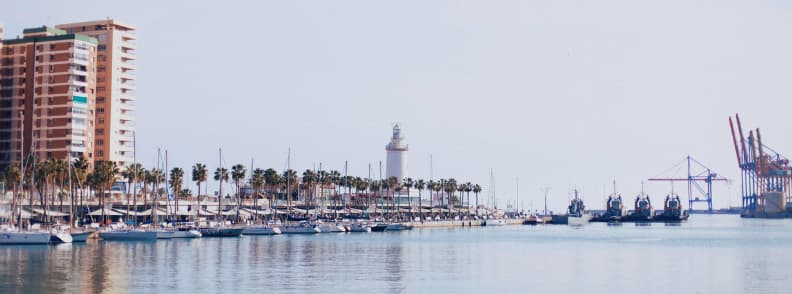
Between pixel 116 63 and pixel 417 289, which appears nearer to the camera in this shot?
pixel 417 289

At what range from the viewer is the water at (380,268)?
5819 centimetres

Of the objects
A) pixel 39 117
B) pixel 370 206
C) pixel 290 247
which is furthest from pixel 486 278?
pixel 370 206

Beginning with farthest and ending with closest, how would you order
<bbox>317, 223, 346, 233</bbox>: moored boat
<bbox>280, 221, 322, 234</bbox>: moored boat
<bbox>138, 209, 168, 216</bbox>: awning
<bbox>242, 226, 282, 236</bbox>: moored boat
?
<bbox>317, 223, 346, 233</bbox>: moored boat
<bbox>280, 221, 322, 234</bbox>: moored boat
<bbox>242, 226, 282, 236</bbox>: moored boat
<bbox>138, 209, 168, 216</bbox>: awning

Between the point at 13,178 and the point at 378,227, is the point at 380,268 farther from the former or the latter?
the point at 378,227

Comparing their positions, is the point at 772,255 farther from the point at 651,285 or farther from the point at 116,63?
the point at 116,63

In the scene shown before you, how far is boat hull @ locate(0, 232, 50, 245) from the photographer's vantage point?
9194 centimetres

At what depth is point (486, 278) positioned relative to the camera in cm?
6544

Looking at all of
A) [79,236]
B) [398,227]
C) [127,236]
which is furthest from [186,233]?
[398,227]

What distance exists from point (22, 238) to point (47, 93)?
5712cm

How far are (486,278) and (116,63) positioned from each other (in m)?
100

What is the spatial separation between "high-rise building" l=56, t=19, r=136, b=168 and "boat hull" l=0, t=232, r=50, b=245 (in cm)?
5823

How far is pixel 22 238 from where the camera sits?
92000mm

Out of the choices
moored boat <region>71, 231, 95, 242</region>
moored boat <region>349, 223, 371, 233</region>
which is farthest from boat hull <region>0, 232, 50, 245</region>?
moored boat <region>349, 223, 371, 233</region>

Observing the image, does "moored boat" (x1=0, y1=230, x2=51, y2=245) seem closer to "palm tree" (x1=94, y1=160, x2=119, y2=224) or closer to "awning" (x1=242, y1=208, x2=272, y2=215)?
"palm tree" (x1=94, y1=160, x2=119, y2=224)
